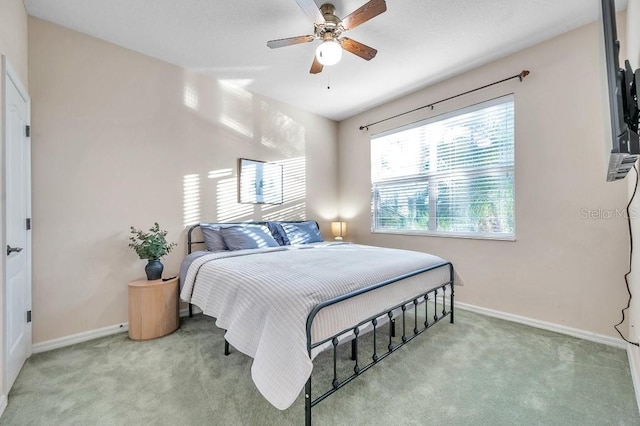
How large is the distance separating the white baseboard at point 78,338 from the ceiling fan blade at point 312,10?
3.25m

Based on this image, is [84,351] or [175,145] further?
[175,145]

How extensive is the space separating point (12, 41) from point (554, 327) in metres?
5.04

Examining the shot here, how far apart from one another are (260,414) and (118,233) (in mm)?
2256

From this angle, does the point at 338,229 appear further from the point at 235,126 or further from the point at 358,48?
the point at 358,48

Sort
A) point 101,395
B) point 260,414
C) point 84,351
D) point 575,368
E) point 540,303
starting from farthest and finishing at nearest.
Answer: point 540,303, point 84,351, point 575,368, point 101,395, point 260,414

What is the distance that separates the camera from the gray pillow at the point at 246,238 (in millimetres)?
3072

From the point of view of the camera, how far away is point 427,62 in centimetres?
311

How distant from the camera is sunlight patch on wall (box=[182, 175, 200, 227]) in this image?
3.19 m

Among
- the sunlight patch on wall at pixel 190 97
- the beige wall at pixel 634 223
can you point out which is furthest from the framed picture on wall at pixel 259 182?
the beige wall at pixel 634 223

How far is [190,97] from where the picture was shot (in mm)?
3273

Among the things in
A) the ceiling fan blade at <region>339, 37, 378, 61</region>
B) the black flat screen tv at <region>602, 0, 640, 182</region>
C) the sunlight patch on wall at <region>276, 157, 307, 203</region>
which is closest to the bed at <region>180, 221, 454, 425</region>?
the black flat screen tv at <region>602, 0, 640, 182</region>

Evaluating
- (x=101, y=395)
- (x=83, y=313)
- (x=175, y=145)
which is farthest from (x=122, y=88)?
(x=101, y=395)

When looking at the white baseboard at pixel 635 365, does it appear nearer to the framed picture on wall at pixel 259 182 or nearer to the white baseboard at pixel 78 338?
the framed picture on wall at pixel 259 182

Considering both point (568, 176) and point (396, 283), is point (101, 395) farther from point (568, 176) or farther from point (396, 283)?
point (568, 176)
